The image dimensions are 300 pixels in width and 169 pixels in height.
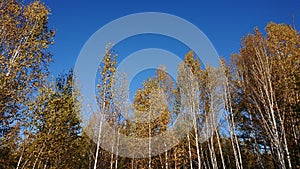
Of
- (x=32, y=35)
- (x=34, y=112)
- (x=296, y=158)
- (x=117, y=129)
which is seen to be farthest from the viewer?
(x=117, y=129)

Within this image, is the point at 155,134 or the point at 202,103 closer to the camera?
the point at 202,103

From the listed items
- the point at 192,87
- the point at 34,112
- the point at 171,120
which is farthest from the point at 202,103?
the point at 34,112

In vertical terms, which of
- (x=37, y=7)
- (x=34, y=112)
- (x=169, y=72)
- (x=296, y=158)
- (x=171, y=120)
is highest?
(x=169, y=72)

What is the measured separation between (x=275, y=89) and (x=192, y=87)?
410cm

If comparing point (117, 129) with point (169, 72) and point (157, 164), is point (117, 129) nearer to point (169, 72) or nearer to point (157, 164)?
point (157, 164)

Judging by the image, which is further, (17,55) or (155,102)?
(155,102)

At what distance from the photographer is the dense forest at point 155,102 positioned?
282 inches

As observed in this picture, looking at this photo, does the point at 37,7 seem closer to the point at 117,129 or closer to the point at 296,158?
the point at 117,129

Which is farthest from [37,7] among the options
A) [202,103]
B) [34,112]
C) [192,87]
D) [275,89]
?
[275,89]

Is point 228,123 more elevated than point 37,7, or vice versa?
point 37,7

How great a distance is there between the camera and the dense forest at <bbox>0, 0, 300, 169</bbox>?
23.5 feet

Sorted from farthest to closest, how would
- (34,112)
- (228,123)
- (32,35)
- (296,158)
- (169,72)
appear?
(169,72) < (228,123) < (296,158) < (34,112) < (32,35)

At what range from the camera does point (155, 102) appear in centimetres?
1426

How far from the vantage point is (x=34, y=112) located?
8102mm
